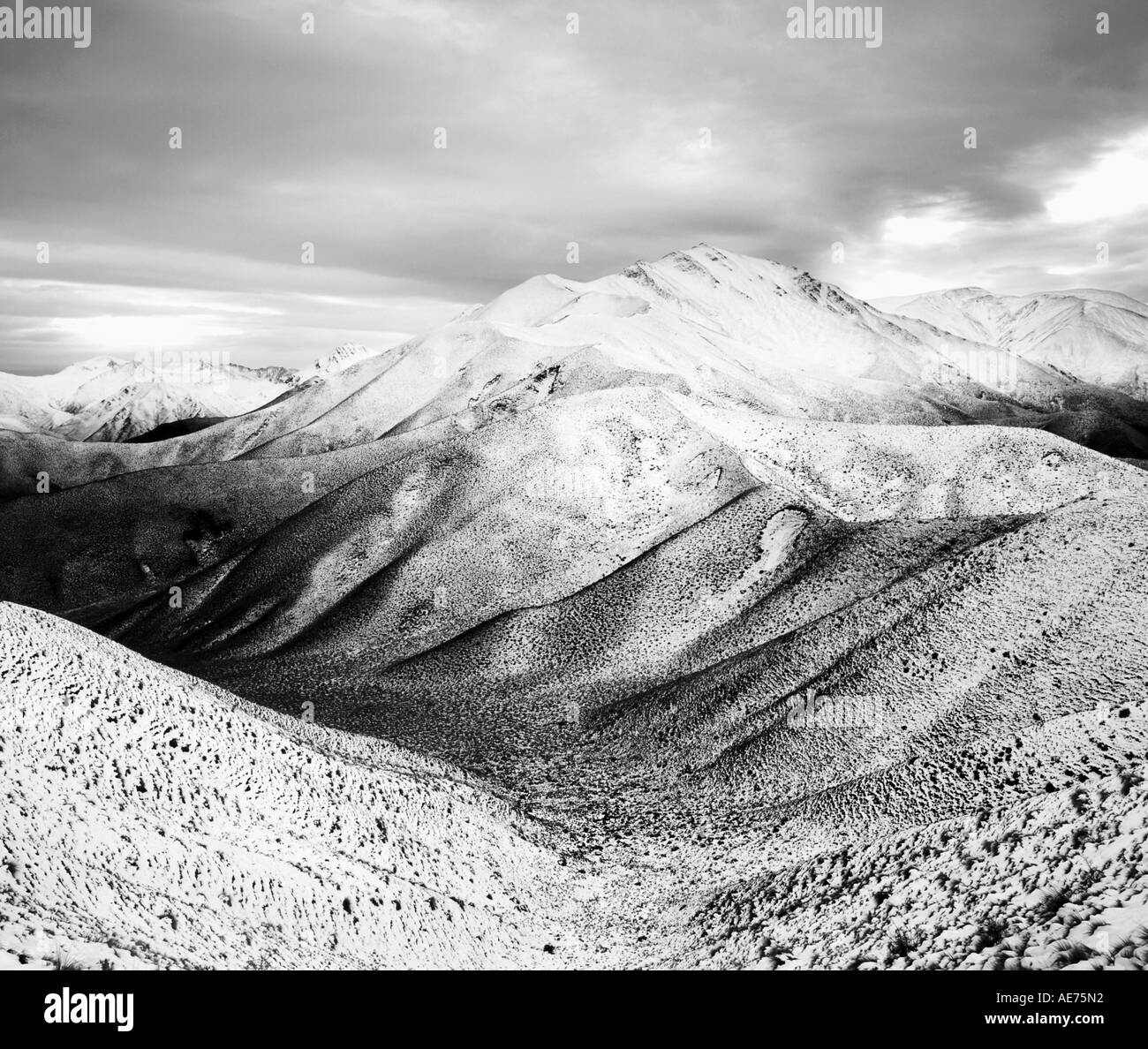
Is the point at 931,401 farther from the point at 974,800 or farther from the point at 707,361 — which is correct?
the point at 974,800

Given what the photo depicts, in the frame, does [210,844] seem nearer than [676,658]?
Yes

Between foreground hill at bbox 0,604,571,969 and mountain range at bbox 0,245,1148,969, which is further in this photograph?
mountain range at bbox 0,245,1148,969

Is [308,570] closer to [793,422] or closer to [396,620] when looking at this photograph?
[396,620]

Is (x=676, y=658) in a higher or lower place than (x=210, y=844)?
lower

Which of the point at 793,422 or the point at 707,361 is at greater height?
the point at 707,361

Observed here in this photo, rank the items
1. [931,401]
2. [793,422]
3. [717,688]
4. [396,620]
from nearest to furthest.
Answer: [717,688]
[396,620]
[793,422]
[931,401]

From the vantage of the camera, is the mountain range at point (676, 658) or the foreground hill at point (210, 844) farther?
the mountain range at point (676, 658)
